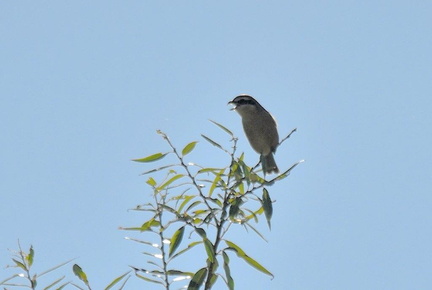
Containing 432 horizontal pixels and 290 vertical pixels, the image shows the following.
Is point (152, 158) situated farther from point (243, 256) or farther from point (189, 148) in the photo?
point (243, 256)

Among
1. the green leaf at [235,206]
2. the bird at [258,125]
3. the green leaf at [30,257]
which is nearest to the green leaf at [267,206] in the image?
the green leaf at [235,206]

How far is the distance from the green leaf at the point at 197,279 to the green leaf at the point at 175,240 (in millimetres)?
115

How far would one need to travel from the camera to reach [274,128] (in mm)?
5438

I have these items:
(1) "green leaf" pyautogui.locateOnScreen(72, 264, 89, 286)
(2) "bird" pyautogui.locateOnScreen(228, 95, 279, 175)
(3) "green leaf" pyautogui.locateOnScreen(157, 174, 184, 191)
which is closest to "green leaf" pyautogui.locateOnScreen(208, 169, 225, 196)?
(3) "green leaf" pyautogui.locateOnScreen(157, 174, 184, 191)

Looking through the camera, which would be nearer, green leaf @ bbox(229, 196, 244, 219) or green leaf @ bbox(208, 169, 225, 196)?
green leaf @ bbox(229, 196, 244, 219)

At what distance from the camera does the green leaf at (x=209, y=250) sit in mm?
1915

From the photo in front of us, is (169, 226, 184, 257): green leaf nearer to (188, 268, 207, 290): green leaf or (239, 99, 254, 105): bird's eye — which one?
(188, 268, 207, 290): green leaf

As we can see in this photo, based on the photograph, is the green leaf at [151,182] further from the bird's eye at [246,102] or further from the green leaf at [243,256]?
the bird's eye at [246,102]

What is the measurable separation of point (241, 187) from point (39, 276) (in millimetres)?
736

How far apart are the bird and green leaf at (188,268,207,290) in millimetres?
3348

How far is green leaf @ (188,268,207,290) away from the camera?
6.50 ft

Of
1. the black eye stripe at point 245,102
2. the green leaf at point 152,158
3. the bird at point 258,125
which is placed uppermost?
the black eye stripe at point 245,102

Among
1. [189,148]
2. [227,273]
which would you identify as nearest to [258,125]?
[189,148]

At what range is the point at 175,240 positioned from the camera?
214 centimetres
